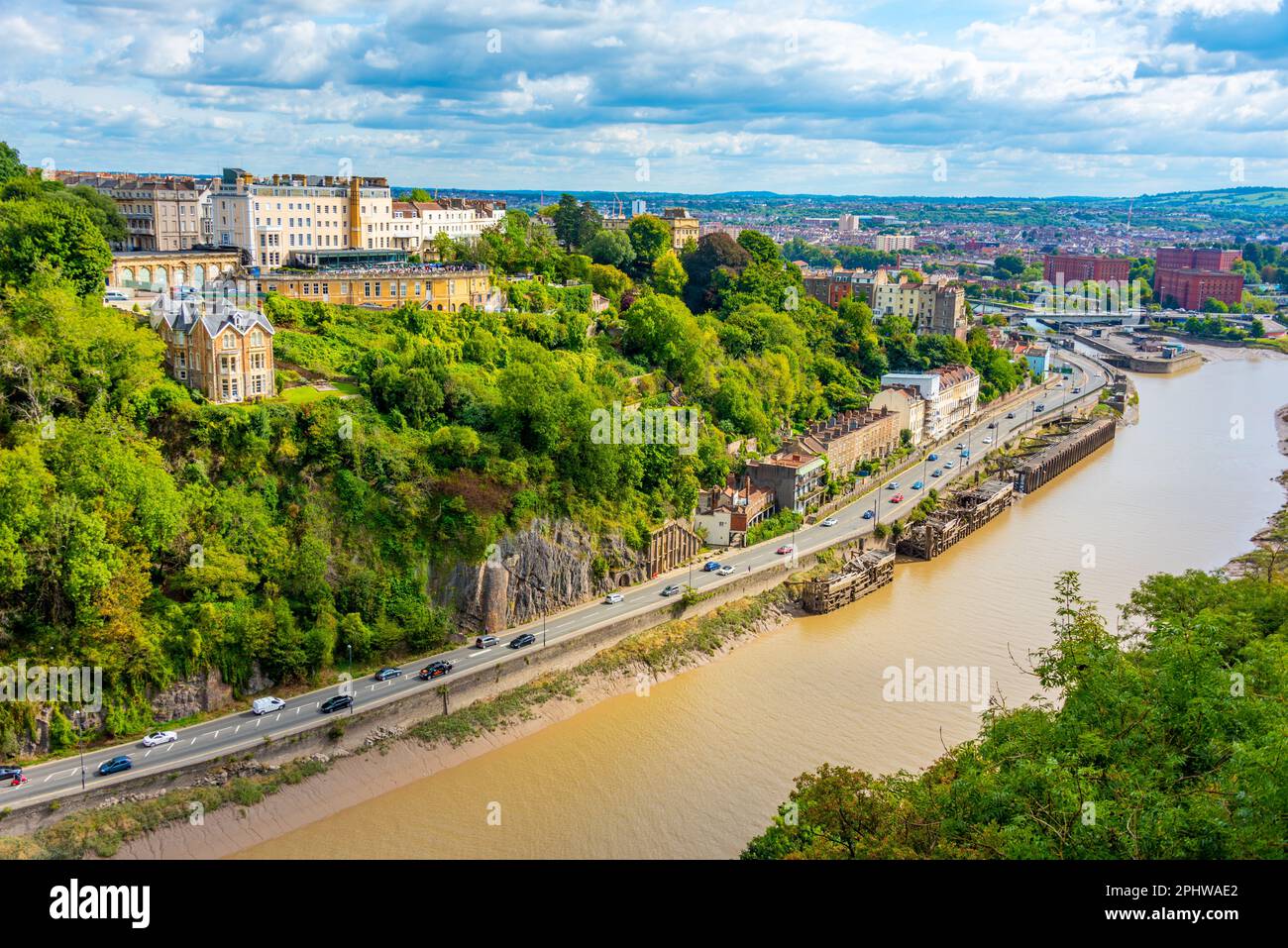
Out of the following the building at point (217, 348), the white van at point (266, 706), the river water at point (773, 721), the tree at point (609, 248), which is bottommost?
the river water at point (773, 721)

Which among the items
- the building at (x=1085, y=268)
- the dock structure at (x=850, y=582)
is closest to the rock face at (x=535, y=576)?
the dock structure at (x=850, y=582)

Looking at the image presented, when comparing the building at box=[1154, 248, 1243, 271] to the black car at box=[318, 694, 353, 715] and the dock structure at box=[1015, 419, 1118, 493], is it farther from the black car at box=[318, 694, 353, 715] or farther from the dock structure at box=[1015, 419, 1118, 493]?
the black car at box=[318, 694, 353, 715]

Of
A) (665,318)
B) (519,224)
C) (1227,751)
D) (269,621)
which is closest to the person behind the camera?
(1227,751)

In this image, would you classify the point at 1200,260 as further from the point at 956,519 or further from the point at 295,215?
the point at 295,215

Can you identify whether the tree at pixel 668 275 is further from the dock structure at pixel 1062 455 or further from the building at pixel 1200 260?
the building at pixel 1200 260

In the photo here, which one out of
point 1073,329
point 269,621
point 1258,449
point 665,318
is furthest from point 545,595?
point 1073,329

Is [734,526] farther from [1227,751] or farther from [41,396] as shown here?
[1227,751]
